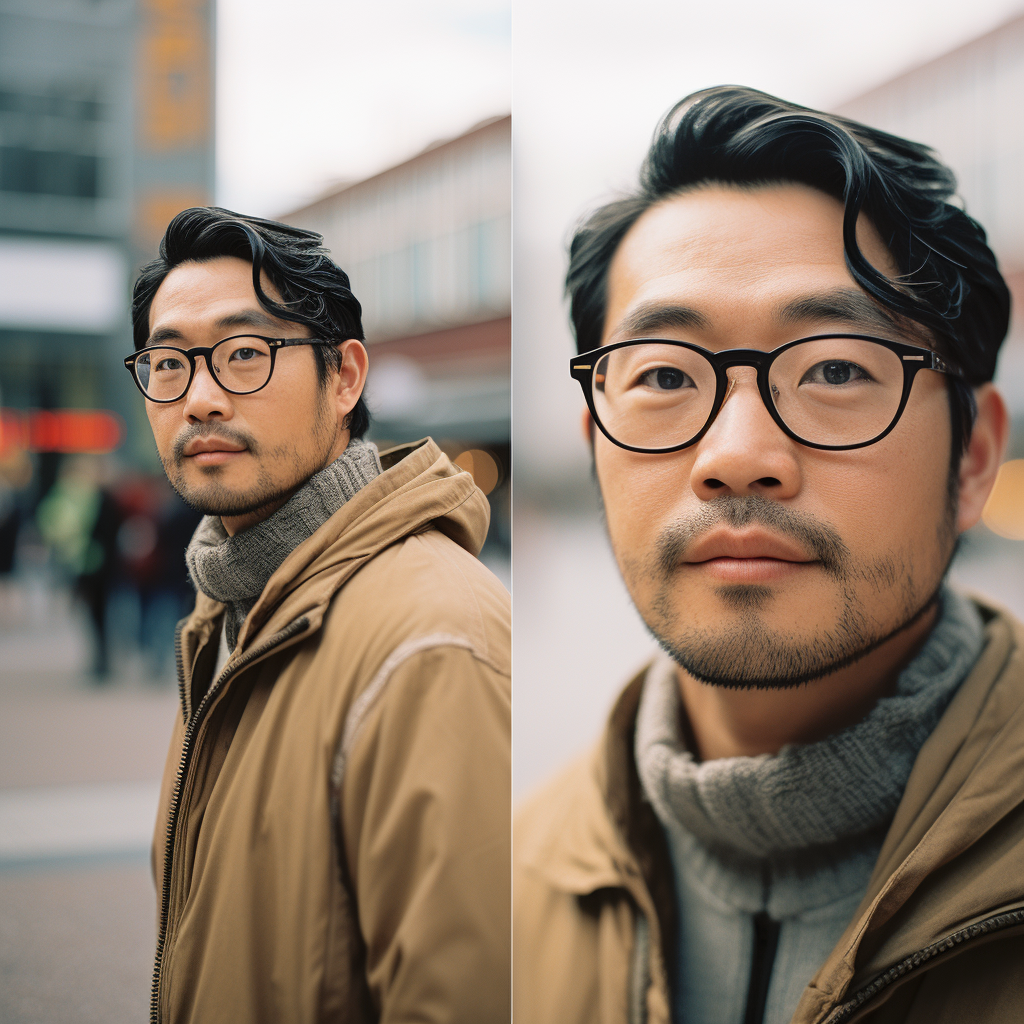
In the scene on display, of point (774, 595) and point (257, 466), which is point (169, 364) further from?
point (774, 595)

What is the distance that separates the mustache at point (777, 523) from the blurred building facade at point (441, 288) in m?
0.39

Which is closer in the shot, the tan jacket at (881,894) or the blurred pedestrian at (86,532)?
the tan jacket at (881,894)

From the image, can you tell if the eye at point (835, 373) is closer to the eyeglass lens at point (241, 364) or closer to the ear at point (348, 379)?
the ear at point (348, 379)

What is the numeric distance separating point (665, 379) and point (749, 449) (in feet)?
0.55

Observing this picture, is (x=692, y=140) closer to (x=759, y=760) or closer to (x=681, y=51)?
(x=681, y=51)

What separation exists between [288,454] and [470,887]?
77cm

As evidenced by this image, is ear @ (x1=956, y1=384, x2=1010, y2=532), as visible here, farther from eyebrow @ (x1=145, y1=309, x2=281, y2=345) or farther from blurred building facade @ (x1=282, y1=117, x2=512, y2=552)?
eyebrow @ (x1=145, y1=309, x2=281, y2=345)

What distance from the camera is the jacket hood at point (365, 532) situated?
1581 millimetres

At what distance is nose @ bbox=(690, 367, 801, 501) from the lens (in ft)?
4.65

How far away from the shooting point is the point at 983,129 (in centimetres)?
147

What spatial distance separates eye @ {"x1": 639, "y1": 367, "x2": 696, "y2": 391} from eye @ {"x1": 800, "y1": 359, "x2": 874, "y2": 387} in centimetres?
17

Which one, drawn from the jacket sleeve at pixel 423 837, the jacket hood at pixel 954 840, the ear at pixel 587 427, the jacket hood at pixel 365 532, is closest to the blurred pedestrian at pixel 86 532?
the jacket hood at pixel 365 532

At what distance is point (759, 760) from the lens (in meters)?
1.47

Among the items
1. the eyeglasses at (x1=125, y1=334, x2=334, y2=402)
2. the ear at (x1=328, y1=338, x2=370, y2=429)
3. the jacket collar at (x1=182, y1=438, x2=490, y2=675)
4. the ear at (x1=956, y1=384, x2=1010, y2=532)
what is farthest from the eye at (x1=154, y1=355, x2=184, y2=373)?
the ear at (x1=956, y1=384, x2=1010, y2=532)
